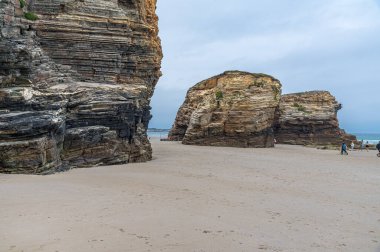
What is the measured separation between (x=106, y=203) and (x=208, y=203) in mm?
2597

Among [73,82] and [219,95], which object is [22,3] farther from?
[219,95]

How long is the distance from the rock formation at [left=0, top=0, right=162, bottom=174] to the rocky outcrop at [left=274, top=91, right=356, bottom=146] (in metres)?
27.9

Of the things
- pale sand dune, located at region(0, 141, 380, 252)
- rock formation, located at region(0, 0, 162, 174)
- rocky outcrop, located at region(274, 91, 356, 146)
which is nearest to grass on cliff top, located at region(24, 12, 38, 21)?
rock formation, located at region(0, 0, 162, 174)

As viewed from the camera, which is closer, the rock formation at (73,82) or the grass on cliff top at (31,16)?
the rock formation at (73,82)

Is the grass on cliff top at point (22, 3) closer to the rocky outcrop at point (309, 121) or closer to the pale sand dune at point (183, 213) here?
the pale sand dune at point (183, 213)

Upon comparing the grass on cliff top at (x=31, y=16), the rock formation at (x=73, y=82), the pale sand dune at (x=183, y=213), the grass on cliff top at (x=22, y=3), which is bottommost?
the pale sand dune at (x=183, y=213)

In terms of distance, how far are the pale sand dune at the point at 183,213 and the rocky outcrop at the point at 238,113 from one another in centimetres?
1985

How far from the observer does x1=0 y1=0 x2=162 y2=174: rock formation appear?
14781 mm

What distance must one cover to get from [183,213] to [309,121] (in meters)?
39.6

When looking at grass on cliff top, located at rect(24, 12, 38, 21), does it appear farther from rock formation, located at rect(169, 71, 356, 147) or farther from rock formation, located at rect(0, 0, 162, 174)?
rock formation, located at rect(169, 71, 356, 147)

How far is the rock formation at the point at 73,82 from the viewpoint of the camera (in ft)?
48.5

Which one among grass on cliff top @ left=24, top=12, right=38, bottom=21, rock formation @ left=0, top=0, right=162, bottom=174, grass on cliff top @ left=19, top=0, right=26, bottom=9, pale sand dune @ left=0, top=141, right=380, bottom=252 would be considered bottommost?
pale sand dune @ left=0, top=141, right=380, bottom=252

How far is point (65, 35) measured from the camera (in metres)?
17.9

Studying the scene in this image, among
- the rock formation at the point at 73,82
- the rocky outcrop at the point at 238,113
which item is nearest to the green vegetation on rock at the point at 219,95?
the rocky outcrop at the point at 238,113
